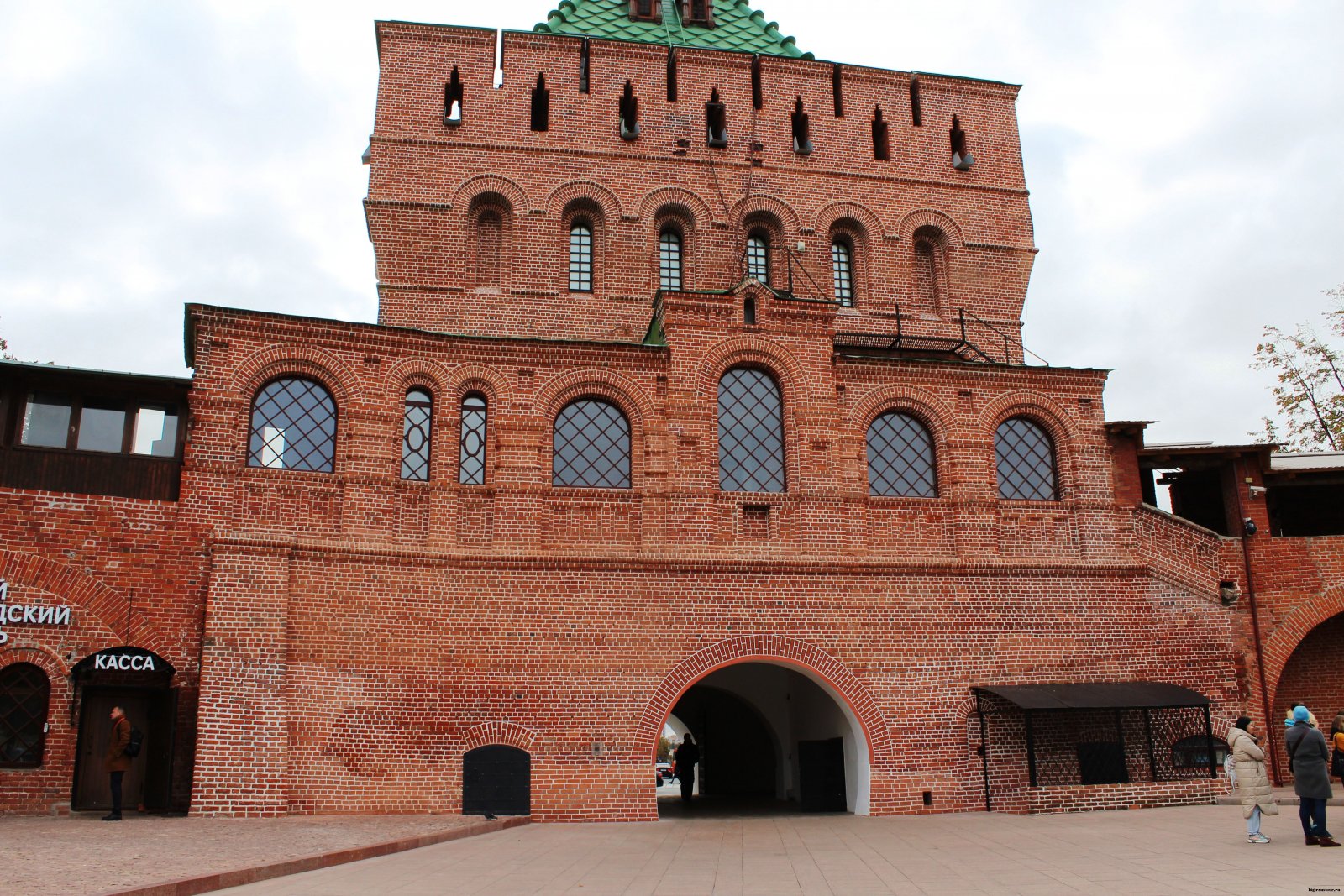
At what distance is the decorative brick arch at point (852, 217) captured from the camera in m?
23.6

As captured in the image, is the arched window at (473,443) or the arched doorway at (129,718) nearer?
the arched doorway at (129,718)

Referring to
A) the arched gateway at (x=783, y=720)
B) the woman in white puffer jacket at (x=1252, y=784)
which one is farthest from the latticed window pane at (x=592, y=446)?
the woman in white puffer jacket at (x=1252, y=784)

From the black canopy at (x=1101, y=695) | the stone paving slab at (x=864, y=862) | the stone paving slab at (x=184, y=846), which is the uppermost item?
the black canopy at (x=1101, y=695)

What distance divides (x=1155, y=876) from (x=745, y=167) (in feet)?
56.2

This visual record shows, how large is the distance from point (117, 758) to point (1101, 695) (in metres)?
A: 14.5

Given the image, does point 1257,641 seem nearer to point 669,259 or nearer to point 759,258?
point 759,258

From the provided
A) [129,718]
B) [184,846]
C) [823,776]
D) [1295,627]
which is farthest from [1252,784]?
[129,718]

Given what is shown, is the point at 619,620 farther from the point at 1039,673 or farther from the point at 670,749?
the point at 670,749

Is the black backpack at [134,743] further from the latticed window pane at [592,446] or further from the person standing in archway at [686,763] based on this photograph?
the person standing in archway at [686,763]

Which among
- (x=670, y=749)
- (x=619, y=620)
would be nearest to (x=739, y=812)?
(x=619, y=620)

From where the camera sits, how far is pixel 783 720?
851 inches

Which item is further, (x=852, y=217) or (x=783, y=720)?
(x=852, y=217)

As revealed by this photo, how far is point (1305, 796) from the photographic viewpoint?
11461 mm

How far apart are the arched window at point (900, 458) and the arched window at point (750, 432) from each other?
5.63 feet
